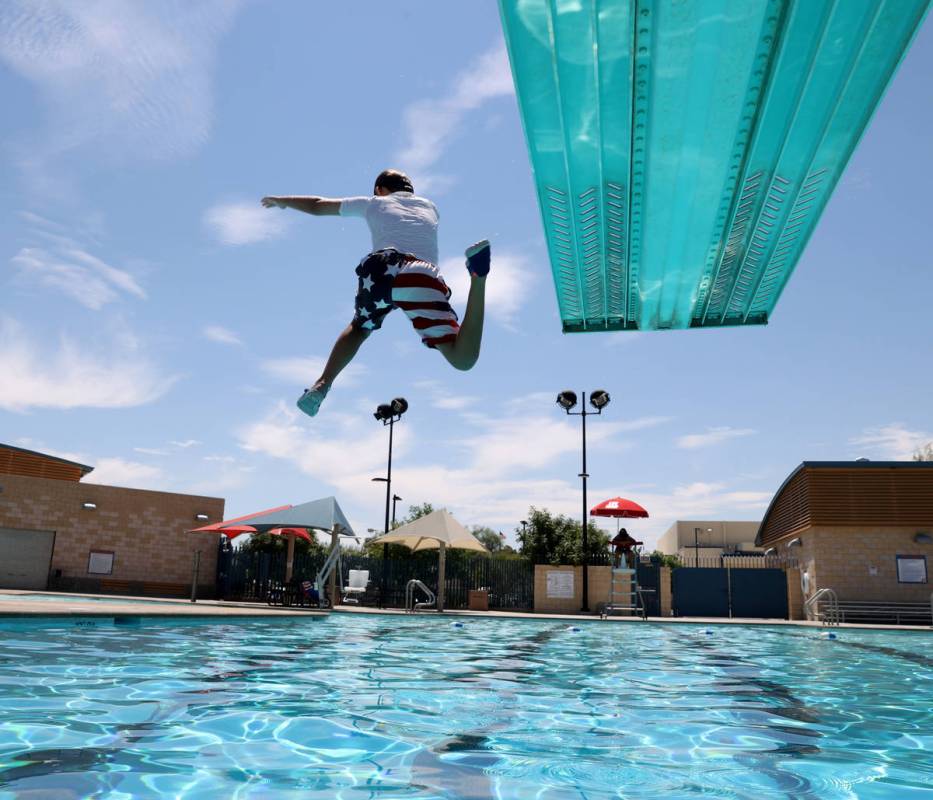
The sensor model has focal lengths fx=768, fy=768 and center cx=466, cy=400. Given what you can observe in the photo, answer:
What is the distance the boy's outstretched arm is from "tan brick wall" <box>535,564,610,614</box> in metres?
18.0

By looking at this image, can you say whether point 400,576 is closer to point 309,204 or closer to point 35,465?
point 35,465

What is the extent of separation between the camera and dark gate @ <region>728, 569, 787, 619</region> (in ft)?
70.9

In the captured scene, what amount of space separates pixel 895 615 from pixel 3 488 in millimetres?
24757

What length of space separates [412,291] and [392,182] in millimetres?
824

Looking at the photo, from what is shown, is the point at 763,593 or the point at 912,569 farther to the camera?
the point at 763,593

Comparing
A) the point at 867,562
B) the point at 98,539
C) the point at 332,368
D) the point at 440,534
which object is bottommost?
the point at 867,562

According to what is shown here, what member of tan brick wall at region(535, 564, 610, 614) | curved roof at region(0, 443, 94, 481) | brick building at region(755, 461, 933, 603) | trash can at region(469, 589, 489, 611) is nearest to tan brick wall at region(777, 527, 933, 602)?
brick building at region(755, 461, 933, 603)

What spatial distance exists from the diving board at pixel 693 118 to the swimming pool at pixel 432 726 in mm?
3229

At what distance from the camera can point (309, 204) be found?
4.23 metres

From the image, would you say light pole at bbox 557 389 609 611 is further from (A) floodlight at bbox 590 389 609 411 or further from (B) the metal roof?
(B) the metal roof

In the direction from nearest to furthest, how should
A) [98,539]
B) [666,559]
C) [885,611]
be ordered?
[885,611] → [98,539] → [666,559]

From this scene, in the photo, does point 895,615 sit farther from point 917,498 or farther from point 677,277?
point 677,277

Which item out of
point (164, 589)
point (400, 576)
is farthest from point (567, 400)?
point (164, 589)

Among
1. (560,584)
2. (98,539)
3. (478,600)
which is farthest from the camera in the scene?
(98,539)
